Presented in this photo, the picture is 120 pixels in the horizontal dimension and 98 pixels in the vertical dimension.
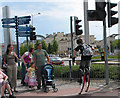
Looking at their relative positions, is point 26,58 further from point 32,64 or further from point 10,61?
point 10,61

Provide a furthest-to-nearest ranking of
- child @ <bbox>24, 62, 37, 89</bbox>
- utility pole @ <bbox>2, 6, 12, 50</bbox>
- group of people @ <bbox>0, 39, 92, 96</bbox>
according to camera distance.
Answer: utility pole @ <bbox>2, 6, 12, 50</bbox> < child @ <bbox>24, 62, 37, 89</bbox> < group of people @ <bbox>0, 39, 92, 96</bbox>

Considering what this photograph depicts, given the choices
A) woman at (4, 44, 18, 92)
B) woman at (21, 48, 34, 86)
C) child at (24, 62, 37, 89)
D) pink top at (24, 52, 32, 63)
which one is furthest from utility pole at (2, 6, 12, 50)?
woman at (4, 44, 18, 92)

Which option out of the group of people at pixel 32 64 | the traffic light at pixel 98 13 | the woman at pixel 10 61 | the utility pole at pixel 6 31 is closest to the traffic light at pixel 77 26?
the traffic light at pixel 98 13

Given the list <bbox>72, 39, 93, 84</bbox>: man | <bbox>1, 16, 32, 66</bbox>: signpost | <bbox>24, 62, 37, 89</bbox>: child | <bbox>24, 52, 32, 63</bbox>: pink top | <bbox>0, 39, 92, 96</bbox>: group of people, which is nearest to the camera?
<bbox>72, 39, 93, 84</bbox>: man

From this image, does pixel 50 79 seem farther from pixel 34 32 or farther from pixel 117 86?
pixel 34 32

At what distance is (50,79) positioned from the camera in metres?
7.73

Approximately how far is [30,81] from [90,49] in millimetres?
2582

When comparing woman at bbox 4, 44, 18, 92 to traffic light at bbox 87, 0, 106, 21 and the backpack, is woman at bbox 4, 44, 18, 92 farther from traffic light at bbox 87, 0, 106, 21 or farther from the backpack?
traffic light at bbox 87, 0, 106, 21

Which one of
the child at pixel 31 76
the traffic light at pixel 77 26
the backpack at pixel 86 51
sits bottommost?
the child at pixel 31 76

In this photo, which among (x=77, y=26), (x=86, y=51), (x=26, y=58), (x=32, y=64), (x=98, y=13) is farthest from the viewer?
(x=77, y=26)


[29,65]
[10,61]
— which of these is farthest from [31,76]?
[10,61]

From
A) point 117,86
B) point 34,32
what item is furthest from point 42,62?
point 34,32

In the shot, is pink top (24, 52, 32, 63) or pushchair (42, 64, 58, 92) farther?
pink top (24, 52, 32, 63)

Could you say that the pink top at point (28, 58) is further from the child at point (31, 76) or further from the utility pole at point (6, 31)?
the utility pole at point (6, 31)
